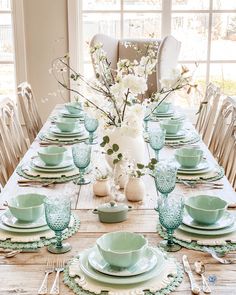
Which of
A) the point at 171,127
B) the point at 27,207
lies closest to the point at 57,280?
the point at 27,207

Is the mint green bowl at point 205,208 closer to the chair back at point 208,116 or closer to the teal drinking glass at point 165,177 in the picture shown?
the teal drinking glass at point 165,177

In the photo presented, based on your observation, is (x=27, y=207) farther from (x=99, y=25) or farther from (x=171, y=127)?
(x=99, y=25)

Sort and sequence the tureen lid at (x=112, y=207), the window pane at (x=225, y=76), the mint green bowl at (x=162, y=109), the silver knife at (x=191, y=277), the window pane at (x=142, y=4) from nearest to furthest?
1. the silver knife at (x=191, y=277)
2. the tureen lid at (x=112, y=207)
3. the mint green bowl at (x=162, y=109)
4. the window pane at (x=142, y=4)
5. the window pane at (x=225, y=76)

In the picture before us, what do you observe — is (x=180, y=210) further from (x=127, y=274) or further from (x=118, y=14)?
(x=118, y=14)

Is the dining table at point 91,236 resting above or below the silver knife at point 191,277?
below

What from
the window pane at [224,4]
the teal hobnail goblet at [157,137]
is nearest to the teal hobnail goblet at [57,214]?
the teal hobnail goblet at [157,137]

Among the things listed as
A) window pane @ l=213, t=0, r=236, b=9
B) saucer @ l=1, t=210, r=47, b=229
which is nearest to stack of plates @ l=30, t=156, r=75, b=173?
saucer @ l=1, t=210, r=47, b=229

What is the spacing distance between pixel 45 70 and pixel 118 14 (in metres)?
0.81

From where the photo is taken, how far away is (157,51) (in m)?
4.14

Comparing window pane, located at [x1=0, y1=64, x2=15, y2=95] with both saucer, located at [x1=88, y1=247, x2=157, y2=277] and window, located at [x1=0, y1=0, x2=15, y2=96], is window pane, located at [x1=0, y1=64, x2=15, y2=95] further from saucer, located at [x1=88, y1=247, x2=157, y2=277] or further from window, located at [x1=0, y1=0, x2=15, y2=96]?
saucer, located at [x1=88, y1=247, x2=157, y2=277]

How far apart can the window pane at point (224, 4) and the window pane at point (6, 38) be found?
1802 millimetres

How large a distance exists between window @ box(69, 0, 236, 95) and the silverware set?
3.35 metres

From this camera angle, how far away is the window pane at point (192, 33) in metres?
4.54

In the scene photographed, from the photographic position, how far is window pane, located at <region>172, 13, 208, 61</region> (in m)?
4.54
